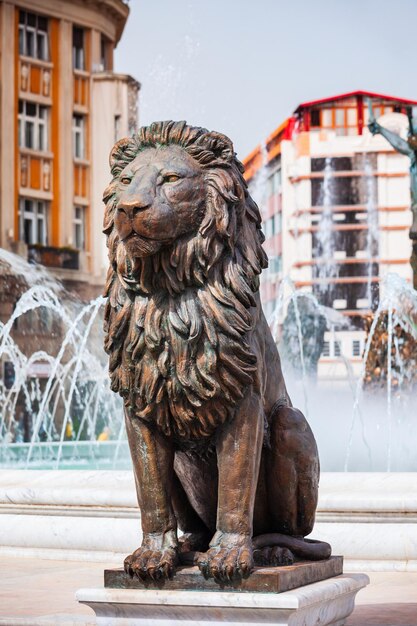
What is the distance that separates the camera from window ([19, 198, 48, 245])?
3984cm

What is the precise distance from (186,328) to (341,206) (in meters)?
69.8

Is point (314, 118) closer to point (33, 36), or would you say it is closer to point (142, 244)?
point (33, 36)

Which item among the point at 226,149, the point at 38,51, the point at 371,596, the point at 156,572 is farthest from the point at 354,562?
the point at 38,51

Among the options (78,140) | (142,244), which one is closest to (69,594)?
(142,244)

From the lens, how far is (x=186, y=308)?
3822 millimetres

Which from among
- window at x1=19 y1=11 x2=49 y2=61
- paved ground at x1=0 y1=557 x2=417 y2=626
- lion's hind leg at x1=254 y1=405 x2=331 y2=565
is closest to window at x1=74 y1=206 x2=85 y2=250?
window at x1=19 y1=11 x2=49 y2=61

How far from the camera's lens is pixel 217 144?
389 cm

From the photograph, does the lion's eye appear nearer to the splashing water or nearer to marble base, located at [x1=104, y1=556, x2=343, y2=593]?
marble base, located at [x1=104, y1=556, x2=343, y2=593]

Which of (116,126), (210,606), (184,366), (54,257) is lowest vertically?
(210,606)

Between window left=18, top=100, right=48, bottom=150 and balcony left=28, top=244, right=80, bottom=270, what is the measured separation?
3.44 metres

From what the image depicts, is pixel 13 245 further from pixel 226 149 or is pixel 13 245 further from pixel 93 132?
pixel 226 149

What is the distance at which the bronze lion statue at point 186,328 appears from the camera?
3791mm

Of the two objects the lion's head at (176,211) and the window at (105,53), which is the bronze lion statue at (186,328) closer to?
the lion's head at (176,211)

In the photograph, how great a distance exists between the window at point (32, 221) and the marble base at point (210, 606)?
36317 millimetres
